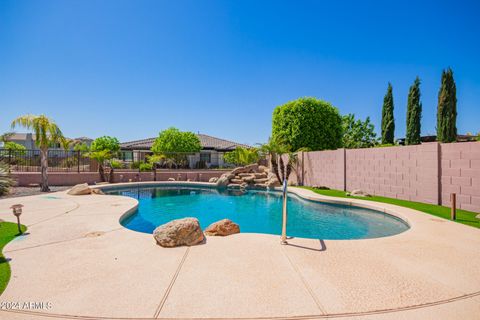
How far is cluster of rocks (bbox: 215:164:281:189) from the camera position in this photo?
17.1m

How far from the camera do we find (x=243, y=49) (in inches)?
587

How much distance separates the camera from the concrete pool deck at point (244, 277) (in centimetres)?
247

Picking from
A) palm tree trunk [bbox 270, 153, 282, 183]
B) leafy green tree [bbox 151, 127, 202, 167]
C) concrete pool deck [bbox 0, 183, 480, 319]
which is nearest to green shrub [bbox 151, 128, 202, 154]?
leafy green tree [bbox 151, 127, 202, 167]

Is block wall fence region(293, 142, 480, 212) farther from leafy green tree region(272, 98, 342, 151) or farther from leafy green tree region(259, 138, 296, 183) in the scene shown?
leafy green tree region(272, 98, 342, 151)

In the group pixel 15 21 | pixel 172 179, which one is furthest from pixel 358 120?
pixel 15 21

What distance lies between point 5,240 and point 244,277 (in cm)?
501

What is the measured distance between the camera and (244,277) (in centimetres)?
317

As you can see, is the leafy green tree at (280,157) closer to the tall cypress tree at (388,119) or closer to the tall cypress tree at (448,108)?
the tall cypress tree at (448,108)

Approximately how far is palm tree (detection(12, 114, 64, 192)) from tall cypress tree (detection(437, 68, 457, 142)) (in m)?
28.3

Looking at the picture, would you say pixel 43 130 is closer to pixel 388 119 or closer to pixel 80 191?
pixel 80 191

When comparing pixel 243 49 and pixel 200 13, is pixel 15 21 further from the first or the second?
pixel 243 49

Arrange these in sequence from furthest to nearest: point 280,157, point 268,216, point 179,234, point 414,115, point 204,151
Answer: point 204,151 → point 414,115 → point 280,157 → point 268,216 → point 179,234

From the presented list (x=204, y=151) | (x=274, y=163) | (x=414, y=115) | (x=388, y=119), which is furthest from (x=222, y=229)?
(x=388, y=119)

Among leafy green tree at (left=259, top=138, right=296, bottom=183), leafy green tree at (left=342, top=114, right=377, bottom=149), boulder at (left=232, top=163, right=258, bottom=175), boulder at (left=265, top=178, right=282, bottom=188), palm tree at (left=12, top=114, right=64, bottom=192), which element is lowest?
boulder at (left=265, top=178, right=282, bottom=188)
